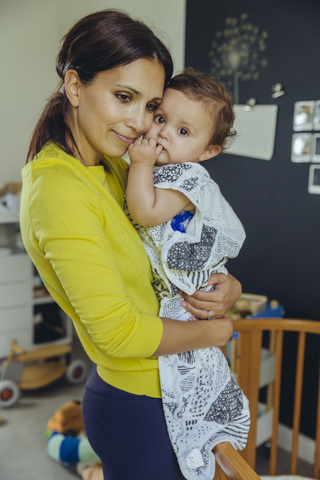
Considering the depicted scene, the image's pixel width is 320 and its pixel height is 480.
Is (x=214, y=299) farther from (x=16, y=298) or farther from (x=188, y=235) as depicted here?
(x=16, y=298)

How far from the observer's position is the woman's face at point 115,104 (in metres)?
0.97

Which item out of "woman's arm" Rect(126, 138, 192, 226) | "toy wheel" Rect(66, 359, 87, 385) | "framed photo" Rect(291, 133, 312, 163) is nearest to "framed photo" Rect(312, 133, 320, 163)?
"framed photo" Rect(291, 133, 312, 163)

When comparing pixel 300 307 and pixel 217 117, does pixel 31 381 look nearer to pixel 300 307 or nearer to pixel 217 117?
pixel 300 307

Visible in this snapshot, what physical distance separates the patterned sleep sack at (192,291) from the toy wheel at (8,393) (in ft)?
7.35

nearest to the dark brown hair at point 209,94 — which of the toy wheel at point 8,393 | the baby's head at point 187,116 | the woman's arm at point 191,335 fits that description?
the baby's head at point 187,116

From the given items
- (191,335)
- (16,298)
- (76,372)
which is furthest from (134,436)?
(16,298)

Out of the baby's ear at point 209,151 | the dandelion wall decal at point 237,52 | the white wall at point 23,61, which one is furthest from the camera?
the white wall at point 23,61

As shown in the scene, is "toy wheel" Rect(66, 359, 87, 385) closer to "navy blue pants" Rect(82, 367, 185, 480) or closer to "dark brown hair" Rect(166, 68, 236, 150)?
"navy blue pants" Rect(82, 367, 185, 480)

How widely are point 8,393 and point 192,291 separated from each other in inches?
93.9

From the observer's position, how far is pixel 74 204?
0.90m

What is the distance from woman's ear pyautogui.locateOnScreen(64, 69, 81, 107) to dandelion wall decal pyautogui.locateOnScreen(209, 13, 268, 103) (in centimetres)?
192

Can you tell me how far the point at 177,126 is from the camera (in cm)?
115

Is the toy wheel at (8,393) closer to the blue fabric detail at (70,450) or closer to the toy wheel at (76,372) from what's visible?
the toy wheel at (76,372)

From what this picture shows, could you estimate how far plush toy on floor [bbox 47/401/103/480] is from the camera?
2377 mm
